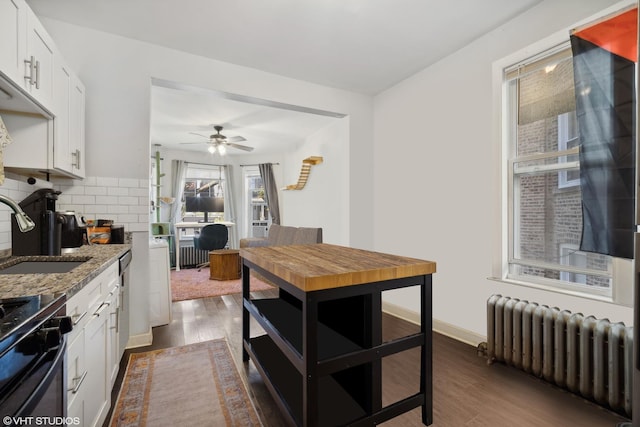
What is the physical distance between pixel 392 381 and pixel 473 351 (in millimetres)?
893

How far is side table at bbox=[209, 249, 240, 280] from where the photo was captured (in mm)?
4789

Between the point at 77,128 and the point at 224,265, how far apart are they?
3081mm

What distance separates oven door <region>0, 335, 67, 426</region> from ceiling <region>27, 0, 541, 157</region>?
2.37m

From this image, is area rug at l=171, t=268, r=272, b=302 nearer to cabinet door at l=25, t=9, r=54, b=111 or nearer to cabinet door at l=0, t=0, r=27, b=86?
cabinet door at l=25, t=9, r=54, b=111

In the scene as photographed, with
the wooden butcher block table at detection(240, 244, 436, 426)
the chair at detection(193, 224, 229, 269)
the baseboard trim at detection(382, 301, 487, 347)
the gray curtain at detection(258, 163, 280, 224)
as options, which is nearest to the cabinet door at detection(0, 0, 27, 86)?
the wooden butcher block table at detection(240, 244, 436, 426)

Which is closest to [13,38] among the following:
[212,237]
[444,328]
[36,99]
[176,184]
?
[36,99]

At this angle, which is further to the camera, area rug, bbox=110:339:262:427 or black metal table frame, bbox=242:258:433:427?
area rug, bbox=110:339:262:427

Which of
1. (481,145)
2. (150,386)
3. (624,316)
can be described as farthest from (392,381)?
(481,145)

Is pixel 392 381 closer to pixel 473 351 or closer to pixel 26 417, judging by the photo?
pixel 473 351

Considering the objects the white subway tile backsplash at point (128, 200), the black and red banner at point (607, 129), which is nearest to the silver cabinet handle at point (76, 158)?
the white subway tile backsplash at point (128, 200)

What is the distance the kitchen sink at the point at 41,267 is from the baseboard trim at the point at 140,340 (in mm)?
1158

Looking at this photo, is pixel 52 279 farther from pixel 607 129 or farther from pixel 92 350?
pixel 607 129

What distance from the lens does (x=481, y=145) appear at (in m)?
2.51

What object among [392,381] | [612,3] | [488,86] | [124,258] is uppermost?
[612,3]
